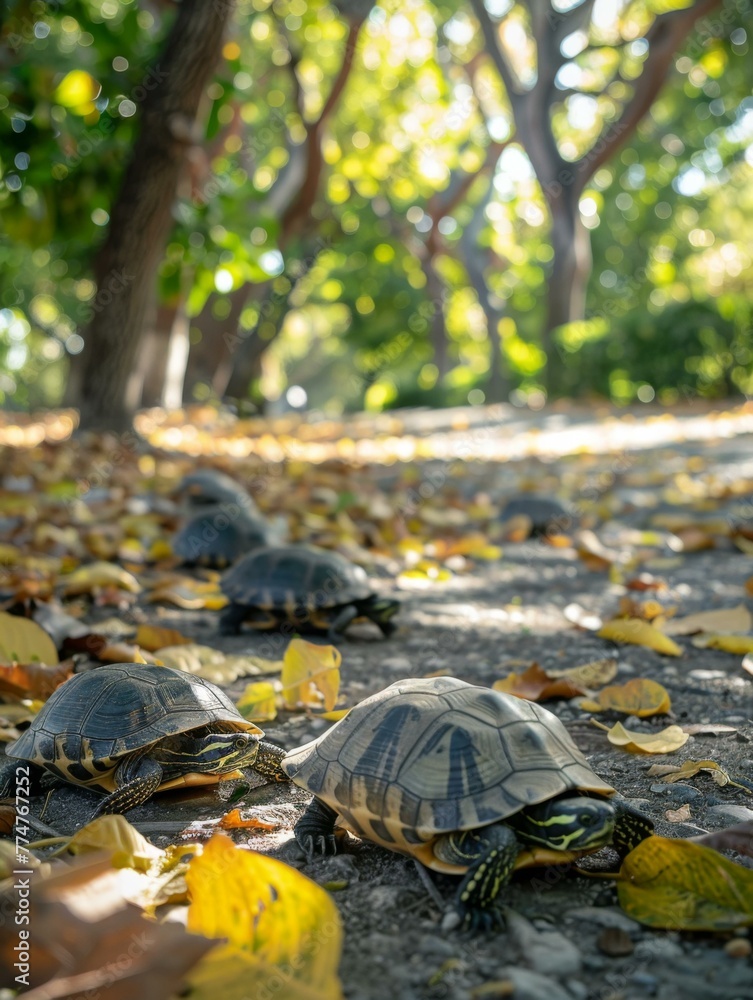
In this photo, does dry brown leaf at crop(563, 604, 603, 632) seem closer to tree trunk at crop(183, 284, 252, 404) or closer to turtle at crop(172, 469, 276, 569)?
turtle at crop(172, 469, 276, 569)

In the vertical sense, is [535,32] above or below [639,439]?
above

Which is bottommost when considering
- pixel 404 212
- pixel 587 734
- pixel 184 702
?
pixel 587 734

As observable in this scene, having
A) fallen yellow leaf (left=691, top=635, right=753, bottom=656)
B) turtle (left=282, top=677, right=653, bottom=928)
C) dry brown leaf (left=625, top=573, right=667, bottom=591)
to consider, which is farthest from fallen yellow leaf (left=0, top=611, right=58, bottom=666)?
dry brown leaf (left=625, top=573, right=667, bottom=591)

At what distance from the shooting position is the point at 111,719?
2.42 metres

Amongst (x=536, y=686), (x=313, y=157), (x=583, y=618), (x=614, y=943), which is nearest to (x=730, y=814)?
(x=614, y=943)

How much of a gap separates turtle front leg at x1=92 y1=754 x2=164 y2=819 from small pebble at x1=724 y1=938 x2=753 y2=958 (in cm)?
137

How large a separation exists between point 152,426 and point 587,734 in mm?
9936

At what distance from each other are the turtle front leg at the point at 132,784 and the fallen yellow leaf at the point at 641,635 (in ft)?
6.99

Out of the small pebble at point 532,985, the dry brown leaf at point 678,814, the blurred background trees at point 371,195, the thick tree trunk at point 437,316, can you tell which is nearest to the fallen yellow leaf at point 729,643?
the dry brown leaf at point 678,814

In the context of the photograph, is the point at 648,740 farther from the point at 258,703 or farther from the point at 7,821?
the point at 7,821

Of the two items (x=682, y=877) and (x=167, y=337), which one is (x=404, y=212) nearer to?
(x=167, y=337)

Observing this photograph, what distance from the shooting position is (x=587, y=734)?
294cm

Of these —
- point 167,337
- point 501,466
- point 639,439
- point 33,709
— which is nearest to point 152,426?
point 167,337

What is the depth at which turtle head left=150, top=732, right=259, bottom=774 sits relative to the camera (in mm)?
2434
